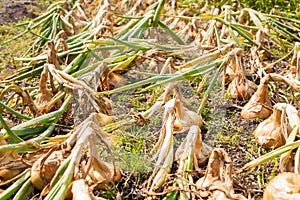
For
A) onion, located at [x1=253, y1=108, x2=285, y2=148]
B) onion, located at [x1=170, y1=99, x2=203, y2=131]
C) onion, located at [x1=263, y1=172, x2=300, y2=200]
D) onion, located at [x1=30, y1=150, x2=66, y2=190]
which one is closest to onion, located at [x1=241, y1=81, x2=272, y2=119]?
onion, located at [x1=253, y1=108, x2=285, y2=148]

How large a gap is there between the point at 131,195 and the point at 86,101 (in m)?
0.41

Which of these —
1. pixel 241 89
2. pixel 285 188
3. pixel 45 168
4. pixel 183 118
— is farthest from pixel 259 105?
pixel 45 168

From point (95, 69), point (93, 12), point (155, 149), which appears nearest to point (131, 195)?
point (155, 149)

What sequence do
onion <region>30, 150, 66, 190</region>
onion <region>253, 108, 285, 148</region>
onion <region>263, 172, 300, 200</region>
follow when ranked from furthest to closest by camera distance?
onion <region>253, 108, 285, 148</region> → onion <region>30, 150, 66, 190</region> → onion <region>263, 172, 300, 200</region>

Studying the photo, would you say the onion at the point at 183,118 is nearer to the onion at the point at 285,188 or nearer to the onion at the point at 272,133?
the onion at the point at 272,133

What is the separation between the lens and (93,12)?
3289 mm

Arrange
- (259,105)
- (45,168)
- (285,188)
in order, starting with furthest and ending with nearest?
(259,105) → (45,168) → (285,188)

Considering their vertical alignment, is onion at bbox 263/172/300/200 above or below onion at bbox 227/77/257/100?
below

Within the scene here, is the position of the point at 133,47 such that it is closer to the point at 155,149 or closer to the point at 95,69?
the point at 95,69

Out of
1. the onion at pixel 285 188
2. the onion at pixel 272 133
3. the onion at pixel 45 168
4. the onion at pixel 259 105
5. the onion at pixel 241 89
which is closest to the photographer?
the onion at pixel 285 188

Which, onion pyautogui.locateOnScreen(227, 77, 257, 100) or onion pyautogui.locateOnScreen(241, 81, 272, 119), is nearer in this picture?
onion pyautogui.locateOnScreen(241, 81, 272, 119)

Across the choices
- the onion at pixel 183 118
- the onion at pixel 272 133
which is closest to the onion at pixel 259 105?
the onion at pixel 272 133

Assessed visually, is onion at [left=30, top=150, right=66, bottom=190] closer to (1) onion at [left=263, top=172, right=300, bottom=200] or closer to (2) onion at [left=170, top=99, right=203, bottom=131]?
(2) onion at [left=170, top=99, right=203, bottom=131]

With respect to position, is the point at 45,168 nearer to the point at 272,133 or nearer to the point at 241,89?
the point at 272,133
